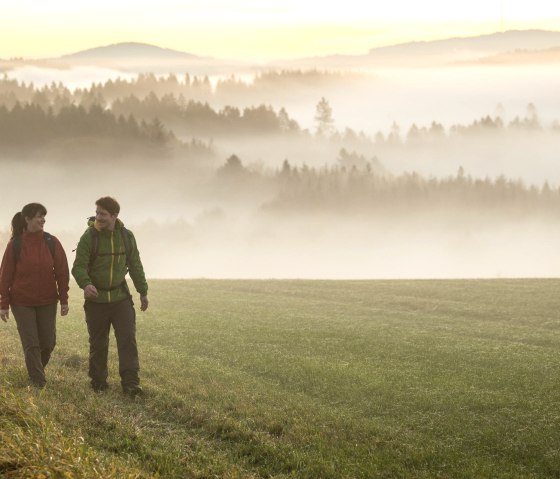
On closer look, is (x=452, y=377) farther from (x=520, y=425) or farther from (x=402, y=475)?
(x=402, y=475)

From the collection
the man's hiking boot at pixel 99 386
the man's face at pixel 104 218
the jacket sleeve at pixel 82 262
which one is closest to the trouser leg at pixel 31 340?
the man's hiking boot at pixel 99 386

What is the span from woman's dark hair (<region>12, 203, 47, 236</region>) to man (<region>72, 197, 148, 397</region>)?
40.8 inches

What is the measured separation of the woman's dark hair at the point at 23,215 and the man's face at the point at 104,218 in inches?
42.7

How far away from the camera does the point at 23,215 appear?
16.8m

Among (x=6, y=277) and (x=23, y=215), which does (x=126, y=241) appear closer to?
(x=23, y=215)

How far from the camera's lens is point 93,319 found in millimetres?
17141

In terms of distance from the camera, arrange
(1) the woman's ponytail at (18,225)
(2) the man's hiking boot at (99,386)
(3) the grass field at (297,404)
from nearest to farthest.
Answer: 1. (3) the grass field at (297,404)
2. (1) the woman's ponytail at (18,225)
3. (2) the man's hiking boot at (99,386)

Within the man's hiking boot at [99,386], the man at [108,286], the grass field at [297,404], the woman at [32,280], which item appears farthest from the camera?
the man's hiking boot at [99,386]

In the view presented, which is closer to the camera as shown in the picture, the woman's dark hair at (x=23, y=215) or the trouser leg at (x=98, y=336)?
the woman's dark hair at (x=23, y=215)

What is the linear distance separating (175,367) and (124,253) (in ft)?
18.2

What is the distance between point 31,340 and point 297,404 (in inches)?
216

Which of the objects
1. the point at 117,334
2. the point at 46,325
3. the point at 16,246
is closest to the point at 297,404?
the point at 117,334

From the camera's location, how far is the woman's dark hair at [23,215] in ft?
54.6

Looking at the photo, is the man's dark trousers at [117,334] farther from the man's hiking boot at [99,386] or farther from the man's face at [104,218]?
the man's face at [104,218]
